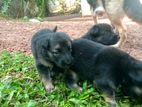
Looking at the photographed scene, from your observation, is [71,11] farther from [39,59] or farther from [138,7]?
[39,59]

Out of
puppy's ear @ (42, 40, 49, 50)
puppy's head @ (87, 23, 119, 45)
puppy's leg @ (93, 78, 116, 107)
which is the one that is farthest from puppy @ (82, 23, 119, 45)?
puppy's leg @ (93, 78, 116, 107)

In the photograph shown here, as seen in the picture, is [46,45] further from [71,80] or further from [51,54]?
[71,80]

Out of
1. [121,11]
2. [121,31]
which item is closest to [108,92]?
[121,11]

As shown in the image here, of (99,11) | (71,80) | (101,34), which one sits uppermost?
(99,11)

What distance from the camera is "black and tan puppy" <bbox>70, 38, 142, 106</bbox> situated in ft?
12.5

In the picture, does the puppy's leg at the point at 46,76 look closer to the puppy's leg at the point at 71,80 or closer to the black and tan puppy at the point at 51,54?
the black and tan puppy at the point at 51,54

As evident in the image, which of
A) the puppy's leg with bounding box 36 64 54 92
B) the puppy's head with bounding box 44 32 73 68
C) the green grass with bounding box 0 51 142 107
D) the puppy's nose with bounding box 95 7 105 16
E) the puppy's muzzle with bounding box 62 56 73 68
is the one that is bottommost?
the green grass with bounding box 0 51 142 107

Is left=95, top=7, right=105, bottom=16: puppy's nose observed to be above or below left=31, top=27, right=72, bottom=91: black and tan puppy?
above

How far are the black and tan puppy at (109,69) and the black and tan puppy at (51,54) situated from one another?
21cm

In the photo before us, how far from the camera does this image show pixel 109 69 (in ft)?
13.0

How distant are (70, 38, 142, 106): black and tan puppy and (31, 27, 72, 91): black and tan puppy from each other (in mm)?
214

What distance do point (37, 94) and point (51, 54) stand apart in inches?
20.6

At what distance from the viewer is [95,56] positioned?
13.6 ft

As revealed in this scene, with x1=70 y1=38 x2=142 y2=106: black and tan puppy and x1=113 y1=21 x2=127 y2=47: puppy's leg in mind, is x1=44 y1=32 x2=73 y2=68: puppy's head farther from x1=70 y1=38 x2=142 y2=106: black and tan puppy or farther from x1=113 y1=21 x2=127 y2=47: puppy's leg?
x1=113 y1=21 x2=127 y2=47: puppy's leg
